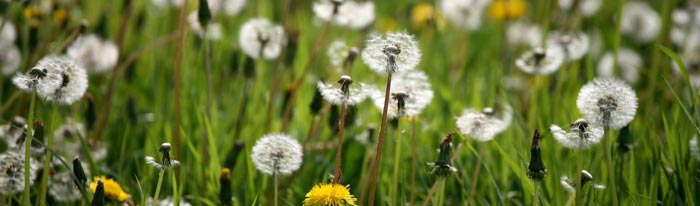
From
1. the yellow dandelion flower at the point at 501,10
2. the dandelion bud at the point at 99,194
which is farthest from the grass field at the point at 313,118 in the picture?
the yellow dandelion flower at the point at 501,10

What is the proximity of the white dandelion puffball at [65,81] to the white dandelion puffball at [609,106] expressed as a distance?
1065 mm

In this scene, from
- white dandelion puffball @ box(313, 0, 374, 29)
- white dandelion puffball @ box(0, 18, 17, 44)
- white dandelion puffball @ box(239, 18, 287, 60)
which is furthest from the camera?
white dandelion puffball @ box(0, 18, 17, 44)

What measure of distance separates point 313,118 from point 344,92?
2.20 ft

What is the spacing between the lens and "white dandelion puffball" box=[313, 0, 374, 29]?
253 centimetres

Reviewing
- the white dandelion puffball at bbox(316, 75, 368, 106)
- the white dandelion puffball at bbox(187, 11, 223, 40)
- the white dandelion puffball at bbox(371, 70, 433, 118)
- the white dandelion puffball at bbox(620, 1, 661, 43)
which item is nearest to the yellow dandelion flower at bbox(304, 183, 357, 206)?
the white dandelion puffball at bbox(316, 75, 368, 106)

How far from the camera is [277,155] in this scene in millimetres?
1829

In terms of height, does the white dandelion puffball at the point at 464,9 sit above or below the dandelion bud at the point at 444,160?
above

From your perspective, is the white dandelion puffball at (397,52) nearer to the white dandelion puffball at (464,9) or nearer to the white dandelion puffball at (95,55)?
the white dandelion puffball at (95,55)

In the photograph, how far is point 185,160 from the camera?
8.05 feet

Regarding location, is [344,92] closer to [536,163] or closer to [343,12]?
[536,163]

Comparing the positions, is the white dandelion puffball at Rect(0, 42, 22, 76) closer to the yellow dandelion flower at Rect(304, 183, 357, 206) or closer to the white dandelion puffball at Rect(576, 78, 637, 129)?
the yellow dandelion flower at Rect(304, 183, 357, 206)

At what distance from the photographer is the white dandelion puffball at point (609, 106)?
1.63 metres

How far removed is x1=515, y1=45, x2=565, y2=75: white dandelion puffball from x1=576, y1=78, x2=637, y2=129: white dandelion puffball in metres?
0.90

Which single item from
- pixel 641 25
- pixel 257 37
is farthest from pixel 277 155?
pixel 641 25
